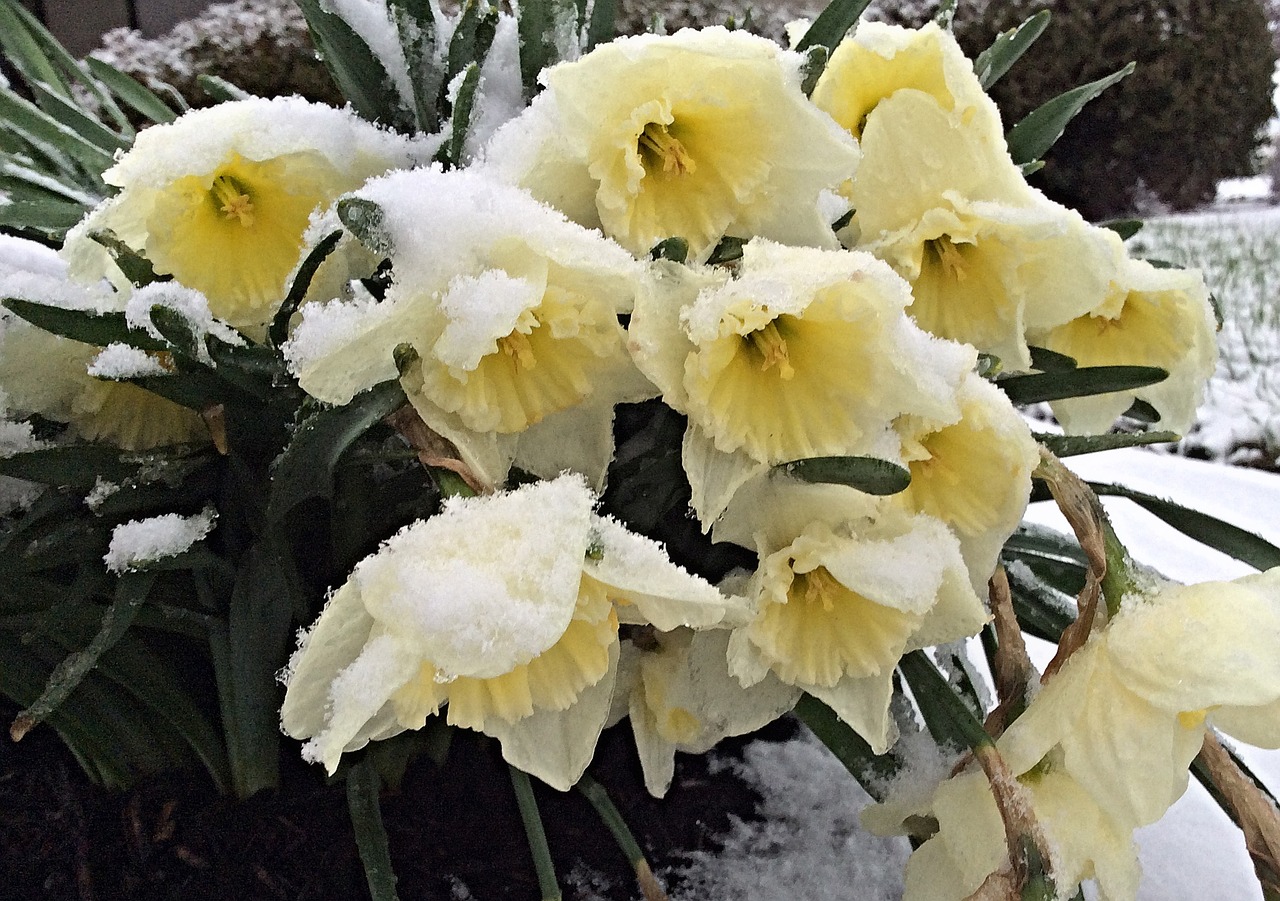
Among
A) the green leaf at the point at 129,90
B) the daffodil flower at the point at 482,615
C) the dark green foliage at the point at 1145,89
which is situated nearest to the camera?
the daffodil flower at the point at 482,615

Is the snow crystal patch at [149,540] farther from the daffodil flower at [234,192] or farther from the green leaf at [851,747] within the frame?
the green leaf at [851,747]

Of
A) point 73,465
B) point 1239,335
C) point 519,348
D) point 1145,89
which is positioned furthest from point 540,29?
point 1145,89

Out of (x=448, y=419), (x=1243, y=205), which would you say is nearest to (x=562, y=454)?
(x=448, y=419)

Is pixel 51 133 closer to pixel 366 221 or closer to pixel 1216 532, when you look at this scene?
pixel 366 221

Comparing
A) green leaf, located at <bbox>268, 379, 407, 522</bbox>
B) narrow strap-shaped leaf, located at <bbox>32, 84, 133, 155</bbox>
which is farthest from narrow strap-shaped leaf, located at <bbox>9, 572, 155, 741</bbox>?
narrow strap-shaped leaf, located at <bbox>32, 84, 133, 155</bbox>

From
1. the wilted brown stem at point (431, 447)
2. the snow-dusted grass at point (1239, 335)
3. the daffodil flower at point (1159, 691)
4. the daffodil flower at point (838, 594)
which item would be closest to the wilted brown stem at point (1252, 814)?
the daffodil flower at point (1159, 691)

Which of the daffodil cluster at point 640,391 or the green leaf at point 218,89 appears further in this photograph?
A: the green leaf at point 218,89

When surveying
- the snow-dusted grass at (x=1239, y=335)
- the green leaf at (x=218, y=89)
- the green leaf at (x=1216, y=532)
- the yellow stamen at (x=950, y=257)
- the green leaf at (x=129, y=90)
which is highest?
the green leaf at (x=218, y=89)

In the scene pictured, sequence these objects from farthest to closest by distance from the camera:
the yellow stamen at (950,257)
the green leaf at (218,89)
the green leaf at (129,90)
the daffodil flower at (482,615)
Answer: the green leaf at (129,90), the green leaf at (218,89), the yellow stamen at (950,257), the daffodil flower at (482,615)

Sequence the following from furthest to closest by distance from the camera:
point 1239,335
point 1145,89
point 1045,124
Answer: point 1145,89 → point 1239,335 → point 1045,124
